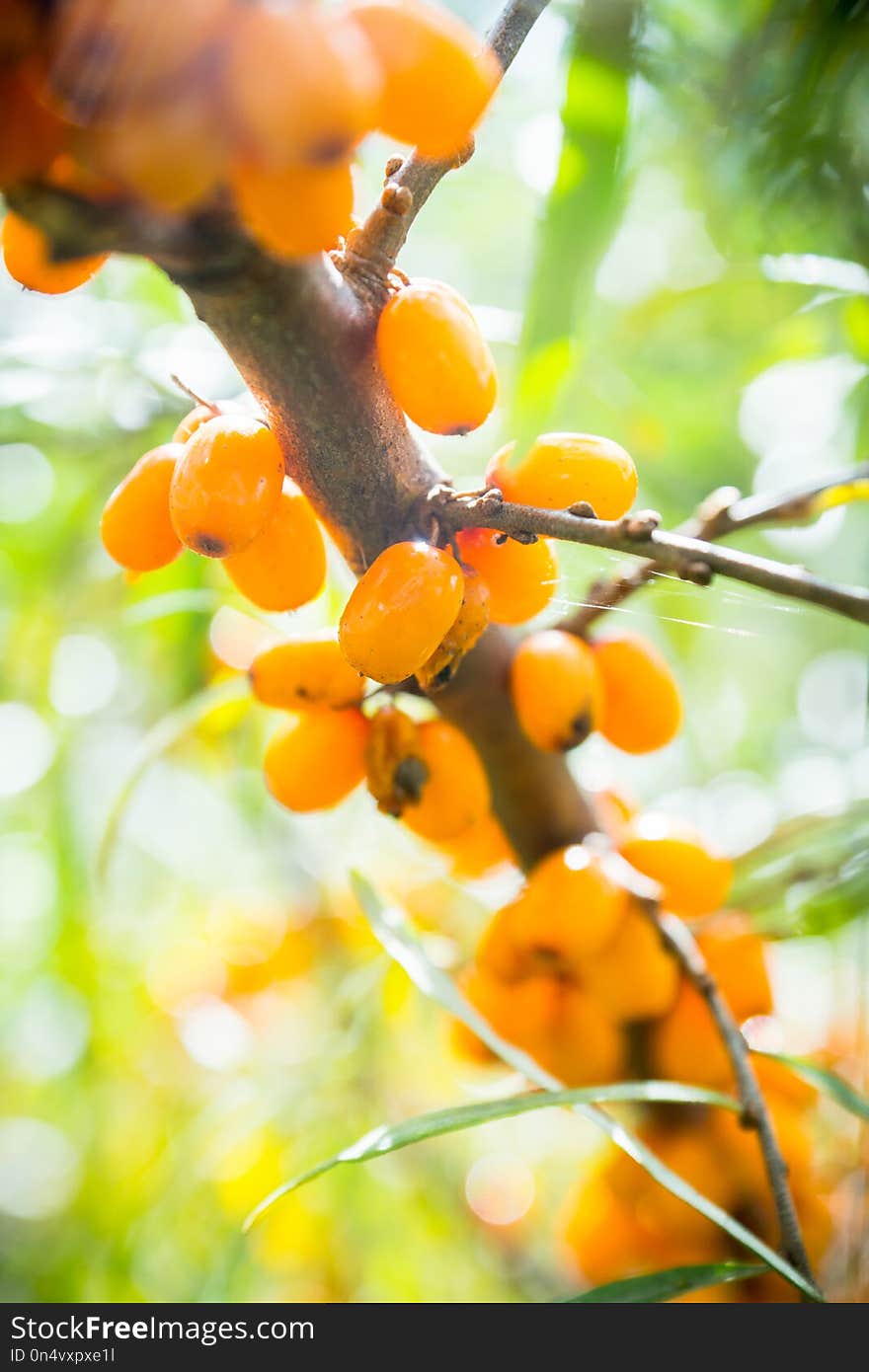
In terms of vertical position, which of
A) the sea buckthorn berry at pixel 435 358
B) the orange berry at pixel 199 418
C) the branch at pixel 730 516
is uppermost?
the sea buckthorn berry at pixel 435 358

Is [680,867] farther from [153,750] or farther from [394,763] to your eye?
[153,750]

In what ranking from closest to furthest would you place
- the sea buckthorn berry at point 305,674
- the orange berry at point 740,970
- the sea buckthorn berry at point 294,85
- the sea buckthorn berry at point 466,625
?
the sea buckthorn berry at point 294,85 < the sea buckthorn berry at point 466,625 < the sea buckthorn berry at point 305,674 < the orange berry at point 740,970

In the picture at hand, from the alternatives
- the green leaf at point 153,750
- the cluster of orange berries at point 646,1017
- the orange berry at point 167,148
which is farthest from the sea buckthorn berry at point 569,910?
the orange berry at point 167,148

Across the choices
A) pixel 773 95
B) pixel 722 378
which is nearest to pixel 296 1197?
pixel 722 378

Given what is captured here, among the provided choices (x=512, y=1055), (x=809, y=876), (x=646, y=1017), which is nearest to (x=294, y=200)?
(x=512, y=1055)

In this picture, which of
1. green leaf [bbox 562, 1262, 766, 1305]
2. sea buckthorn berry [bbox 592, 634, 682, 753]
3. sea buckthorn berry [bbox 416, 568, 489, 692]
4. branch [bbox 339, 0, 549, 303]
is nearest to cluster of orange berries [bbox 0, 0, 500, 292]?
branch [bbox 339, 0, 549, 303]

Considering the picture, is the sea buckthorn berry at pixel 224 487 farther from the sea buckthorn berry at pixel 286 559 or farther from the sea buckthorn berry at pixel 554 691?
the sea buckthorn berry at pixel 554 691
